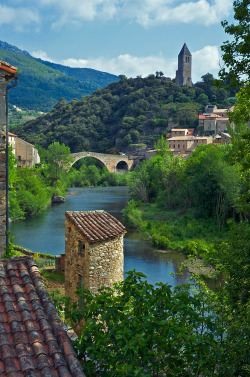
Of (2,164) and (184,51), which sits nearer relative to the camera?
(2,164)

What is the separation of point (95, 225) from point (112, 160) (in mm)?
65221

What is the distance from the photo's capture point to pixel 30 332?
3502 millimetres

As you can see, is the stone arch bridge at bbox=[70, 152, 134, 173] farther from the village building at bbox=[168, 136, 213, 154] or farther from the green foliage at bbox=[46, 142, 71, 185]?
the green foliage at bbox=[46, 142, 71, 185]

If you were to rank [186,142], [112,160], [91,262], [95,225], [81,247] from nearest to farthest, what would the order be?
[91,262]
[81,247]
[95,225]
[186,142]
[112,160]

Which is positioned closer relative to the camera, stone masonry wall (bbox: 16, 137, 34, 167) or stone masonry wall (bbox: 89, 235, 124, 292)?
stone masonry wall (bbox: 89, 235, 124, 292)

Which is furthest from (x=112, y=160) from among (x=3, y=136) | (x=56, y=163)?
(x=3, y=136)

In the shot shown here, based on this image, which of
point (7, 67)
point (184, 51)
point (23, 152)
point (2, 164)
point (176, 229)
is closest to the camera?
point (7, 67)

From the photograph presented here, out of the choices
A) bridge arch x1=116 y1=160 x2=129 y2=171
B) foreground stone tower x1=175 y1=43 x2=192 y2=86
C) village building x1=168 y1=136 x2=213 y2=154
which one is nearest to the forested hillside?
bridge arch x1=116 y1=160 x2=129 y2=171

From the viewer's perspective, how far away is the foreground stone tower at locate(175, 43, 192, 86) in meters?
108

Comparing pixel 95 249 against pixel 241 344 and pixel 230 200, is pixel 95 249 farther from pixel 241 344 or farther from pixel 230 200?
pixel 230 200

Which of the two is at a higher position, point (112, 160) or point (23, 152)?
point (112, 160)

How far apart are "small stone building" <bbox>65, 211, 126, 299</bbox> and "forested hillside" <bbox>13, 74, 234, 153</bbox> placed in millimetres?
73162

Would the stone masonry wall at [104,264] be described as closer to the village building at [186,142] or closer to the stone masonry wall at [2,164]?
the stone masonry wall at [2,164]

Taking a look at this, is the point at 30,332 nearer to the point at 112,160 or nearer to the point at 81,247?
the point at 81,247
